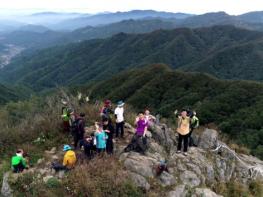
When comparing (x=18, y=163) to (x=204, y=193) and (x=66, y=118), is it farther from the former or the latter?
(x=204, y=193)

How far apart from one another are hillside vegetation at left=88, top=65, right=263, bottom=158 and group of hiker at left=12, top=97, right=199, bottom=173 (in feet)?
119

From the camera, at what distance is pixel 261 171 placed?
17875mm

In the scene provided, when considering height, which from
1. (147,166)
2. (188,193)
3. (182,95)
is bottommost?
(182,95)

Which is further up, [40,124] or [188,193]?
[40,124]

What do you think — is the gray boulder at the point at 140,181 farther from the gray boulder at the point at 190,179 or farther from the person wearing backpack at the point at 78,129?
the person wearing backpack at the point at 78,129

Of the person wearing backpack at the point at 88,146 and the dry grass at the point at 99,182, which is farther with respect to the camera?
the person wearing backpack at the point at 88,146

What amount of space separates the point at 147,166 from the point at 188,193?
1.87 m

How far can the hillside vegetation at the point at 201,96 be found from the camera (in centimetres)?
6359

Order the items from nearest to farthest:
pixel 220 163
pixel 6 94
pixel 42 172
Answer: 1. pixel 42 172
2. pixel 220 163
3. pixel 6 94

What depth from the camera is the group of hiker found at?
43.4 ft

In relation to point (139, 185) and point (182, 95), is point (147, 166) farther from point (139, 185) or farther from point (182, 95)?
point (182, 95)

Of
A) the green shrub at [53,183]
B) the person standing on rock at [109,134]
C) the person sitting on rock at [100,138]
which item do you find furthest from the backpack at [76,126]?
the green shrub at [53,183]

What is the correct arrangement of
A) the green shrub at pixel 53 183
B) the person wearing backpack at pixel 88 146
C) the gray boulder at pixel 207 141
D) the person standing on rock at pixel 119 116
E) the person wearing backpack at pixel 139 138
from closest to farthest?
1. the green shrub at pixel 53 183
2. the person wearing backpack at pixel 88 146
3. the person wearing backpack at pixel 139 138
4. the person standing on rock at pixel 119 116
5. the gray boulder at pixel 207 141

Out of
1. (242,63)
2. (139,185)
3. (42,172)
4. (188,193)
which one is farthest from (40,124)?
(242,63)
